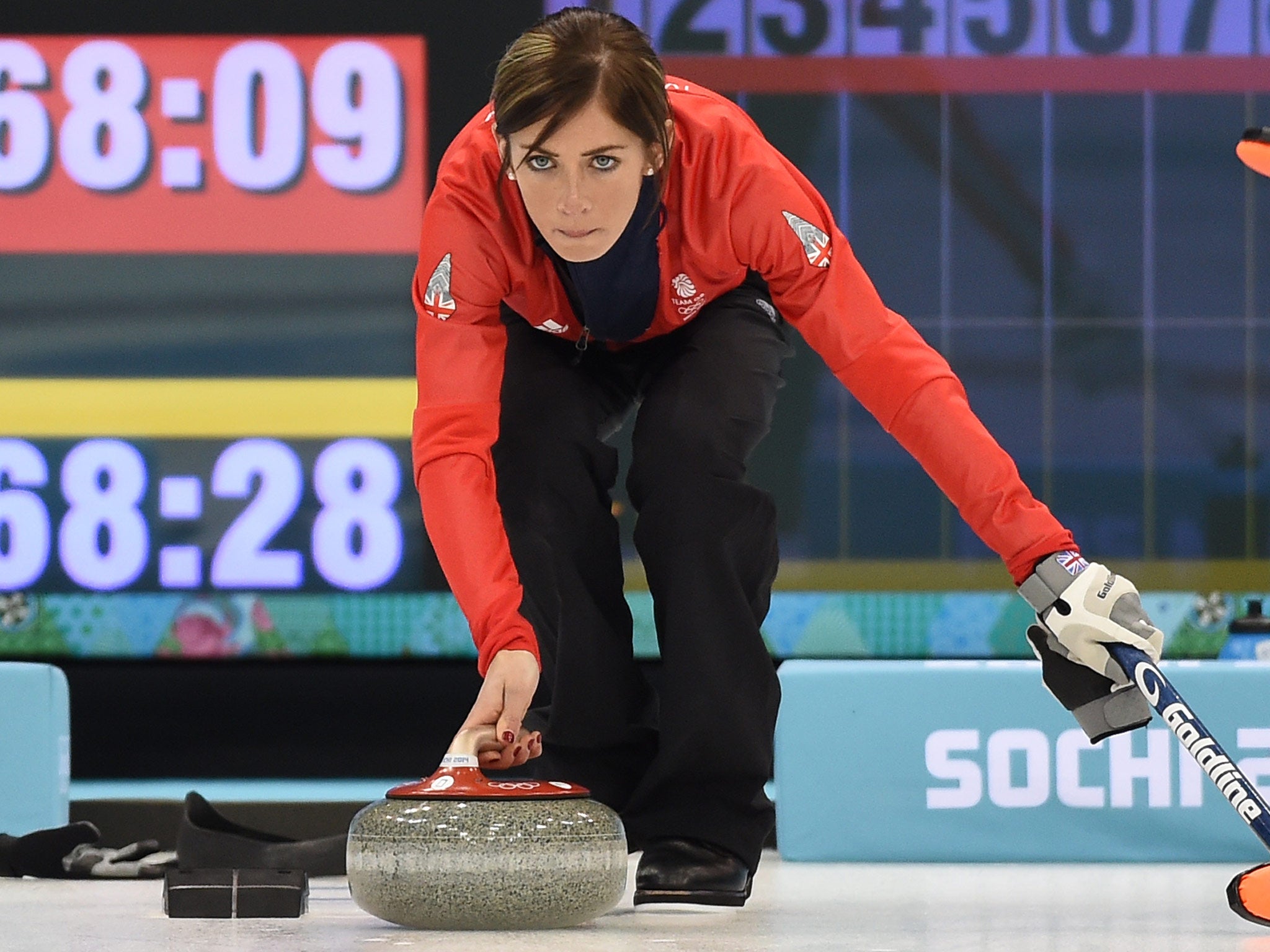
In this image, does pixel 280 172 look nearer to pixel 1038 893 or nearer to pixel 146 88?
pixel 146 88

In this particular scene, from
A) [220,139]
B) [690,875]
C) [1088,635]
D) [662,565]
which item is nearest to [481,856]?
[690,875]

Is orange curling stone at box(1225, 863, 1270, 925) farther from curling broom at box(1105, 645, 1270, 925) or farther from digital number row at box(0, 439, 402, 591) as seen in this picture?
digital number row at box(0, 439, 402, 591)

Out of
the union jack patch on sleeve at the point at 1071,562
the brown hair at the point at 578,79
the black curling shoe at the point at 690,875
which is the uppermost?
the brown hair at the point at 578,79

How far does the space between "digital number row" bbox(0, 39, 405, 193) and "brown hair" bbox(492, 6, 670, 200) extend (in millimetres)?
2528

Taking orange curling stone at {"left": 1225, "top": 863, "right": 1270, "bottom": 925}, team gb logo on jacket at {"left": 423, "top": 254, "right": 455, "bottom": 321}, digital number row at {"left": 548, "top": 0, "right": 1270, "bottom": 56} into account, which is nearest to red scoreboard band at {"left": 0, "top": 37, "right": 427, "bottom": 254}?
digital number row at {"left": 548, "top": 0, "right": 1270, "bottom": 56}

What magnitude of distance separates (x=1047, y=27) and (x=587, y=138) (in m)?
2.78

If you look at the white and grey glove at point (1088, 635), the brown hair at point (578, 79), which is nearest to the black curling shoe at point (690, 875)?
the white and grey glove at point (1088, 635)

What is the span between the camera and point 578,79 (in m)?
1.53

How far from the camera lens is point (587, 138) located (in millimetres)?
1541

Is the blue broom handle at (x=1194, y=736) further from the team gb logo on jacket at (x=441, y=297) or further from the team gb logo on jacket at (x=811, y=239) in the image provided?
the team gb logo on jacket at (x=441, y=297)

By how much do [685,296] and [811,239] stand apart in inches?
6.3

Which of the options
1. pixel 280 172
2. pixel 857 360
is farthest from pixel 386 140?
pixel 857 360

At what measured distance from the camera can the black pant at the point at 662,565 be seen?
5.65 feet

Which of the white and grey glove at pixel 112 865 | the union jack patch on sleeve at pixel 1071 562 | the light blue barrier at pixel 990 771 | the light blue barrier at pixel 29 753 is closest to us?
the union jack patch on sleeve at pixel 1071 562
